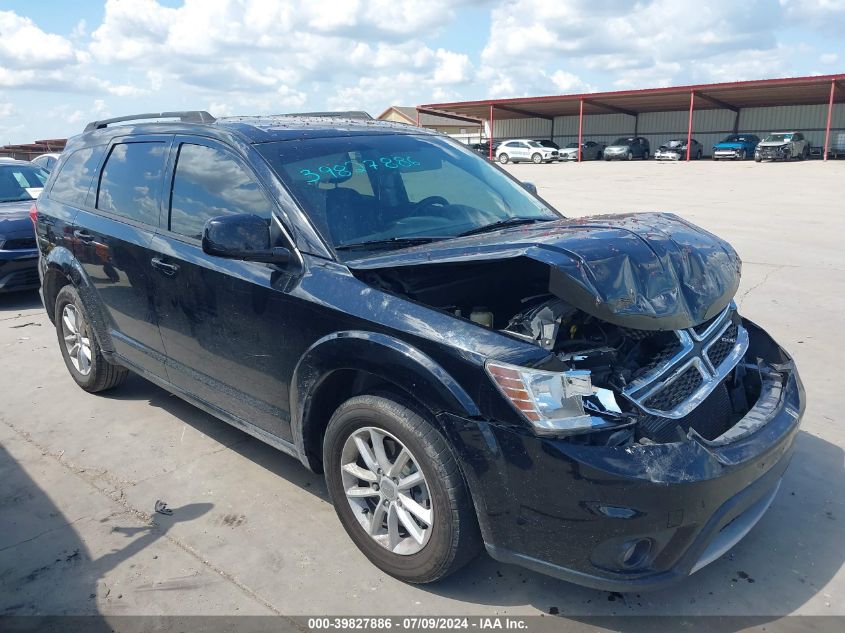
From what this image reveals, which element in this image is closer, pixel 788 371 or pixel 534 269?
pixel 534 269

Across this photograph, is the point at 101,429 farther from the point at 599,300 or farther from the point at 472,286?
the point at 599,300

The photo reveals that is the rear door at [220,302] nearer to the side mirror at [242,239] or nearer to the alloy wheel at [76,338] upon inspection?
the side mirror at [242,239]

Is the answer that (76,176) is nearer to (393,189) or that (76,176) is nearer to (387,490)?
(393,189)

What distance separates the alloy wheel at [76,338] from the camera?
5.00 metres

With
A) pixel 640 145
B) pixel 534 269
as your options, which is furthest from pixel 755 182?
pixel 534 269

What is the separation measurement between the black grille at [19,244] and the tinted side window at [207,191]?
543 cm

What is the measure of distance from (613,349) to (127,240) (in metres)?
2.92

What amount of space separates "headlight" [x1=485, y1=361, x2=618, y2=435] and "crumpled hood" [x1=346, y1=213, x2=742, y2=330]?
319 mm

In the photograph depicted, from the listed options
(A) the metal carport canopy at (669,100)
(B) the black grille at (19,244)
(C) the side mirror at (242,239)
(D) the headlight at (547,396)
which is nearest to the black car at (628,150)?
(A) the metal carport canopy at (669,100)

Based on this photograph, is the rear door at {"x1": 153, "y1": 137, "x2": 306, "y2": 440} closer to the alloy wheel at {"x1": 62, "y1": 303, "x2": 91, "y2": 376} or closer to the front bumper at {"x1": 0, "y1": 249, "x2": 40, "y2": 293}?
the alloy wheel at {"x1": 62, "y1": 303, "x2": 91, "y2": 376}

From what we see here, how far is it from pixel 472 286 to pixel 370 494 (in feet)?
3.27

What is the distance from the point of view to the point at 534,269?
9.70 ft

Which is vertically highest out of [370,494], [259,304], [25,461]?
[259,304]

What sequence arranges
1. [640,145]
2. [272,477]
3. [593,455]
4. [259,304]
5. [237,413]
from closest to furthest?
[593,455] < [259,304] < [237,413] < [272,477] < [640,145]
